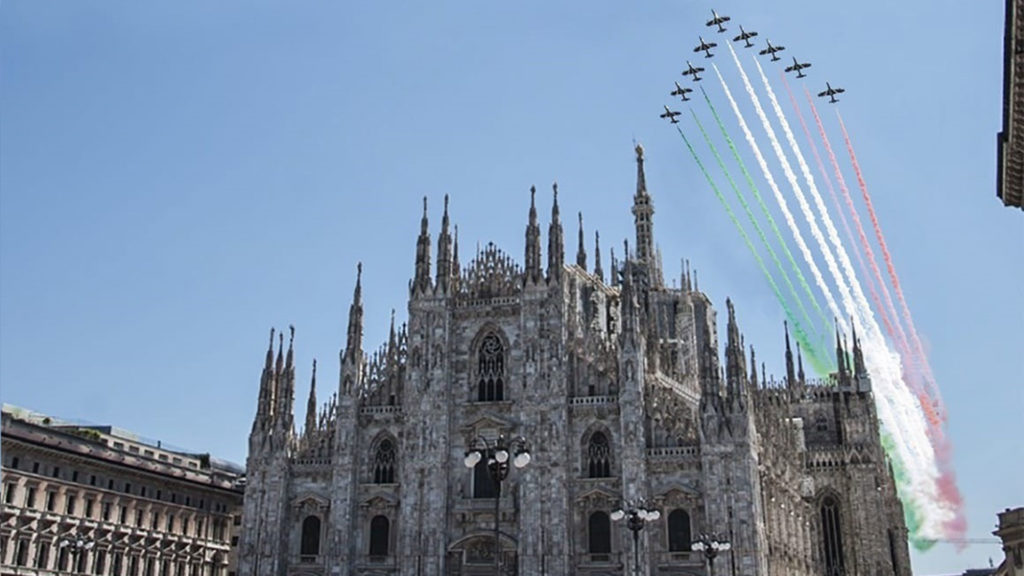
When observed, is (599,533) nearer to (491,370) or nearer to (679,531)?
(679,531)

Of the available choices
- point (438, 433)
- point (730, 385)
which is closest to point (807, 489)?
point (730, 385)

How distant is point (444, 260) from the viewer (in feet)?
182

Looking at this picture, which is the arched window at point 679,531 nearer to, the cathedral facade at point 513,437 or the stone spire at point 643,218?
the cathedral facade at point 513,437

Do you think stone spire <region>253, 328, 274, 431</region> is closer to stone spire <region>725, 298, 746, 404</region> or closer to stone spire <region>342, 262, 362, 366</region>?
stone spire <region>342, 262, 362, 366</region>

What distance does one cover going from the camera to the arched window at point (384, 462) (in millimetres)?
53562

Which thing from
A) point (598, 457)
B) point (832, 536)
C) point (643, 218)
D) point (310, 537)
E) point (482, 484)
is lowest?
point (310, 537)

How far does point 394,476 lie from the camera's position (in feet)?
175

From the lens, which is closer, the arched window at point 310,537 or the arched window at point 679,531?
the arched window at point 679,531

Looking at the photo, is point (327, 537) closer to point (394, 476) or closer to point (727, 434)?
point (394, 476)

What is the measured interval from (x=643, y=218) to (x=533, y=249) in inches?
1180

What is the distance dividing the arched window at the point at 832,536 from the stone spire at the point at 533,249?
3580 centimetres

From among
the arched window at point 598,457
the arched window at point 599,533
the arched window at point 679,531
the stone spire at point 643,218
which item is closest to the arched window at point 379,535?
the arched window at point 599,533

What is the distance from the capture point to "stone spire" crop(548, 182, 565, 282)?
53.3 m

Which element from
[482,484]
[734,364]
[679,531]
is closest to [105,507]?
[482,484]
